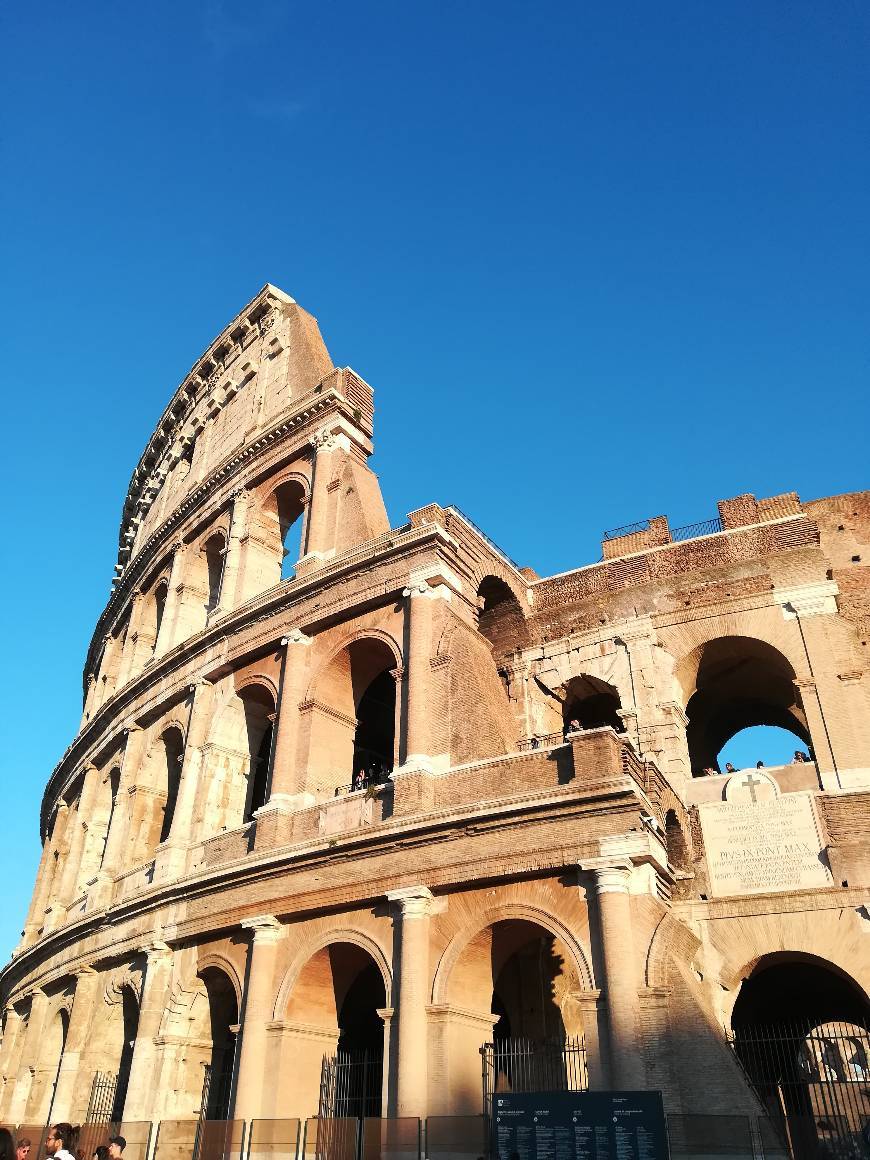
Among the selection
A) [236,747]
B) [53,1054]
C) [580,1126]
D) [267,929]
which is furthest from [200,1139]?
[53,1054]

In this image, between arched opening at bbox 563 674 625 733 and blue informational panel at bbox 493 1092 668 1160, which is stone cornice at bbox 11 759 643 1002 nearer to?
blue informational panel at bbox 493 1092 668 1160

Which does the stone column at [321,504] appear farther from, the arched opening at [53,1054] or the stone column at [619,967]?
the arched opening at [53,1054]

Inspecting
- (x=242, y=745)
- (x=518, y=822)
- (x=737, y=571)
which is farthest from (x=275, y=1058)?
(x=737, y=571)

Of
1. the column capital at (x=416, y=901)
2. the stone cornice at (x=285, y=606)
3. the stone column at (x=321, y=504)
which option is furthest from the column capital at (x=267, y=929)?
the stone column at (x=321, y=504)

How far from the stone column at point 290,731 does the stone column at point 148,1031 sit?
3644 millimetres

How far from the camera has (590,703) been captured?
1864 centimetres

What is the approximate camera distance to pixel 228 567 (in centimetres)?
2128

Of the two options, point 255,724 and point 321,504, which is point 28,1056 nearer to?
point 255,724

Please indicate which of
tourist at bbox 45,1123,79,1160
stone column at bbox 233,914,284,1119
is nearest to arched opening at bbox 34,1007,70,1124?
stone column at bbox 233,914,284,1119

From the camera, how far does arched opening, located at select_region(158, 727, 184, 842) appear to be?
20922mm

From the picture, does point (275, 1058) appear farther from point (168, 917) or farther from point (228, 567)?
point (228, 567)

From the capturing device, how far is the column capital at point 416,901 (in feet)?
42.6

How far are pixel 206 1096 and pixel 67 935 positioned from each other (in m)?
6.73

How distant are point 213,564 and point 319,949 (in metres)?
12.4
